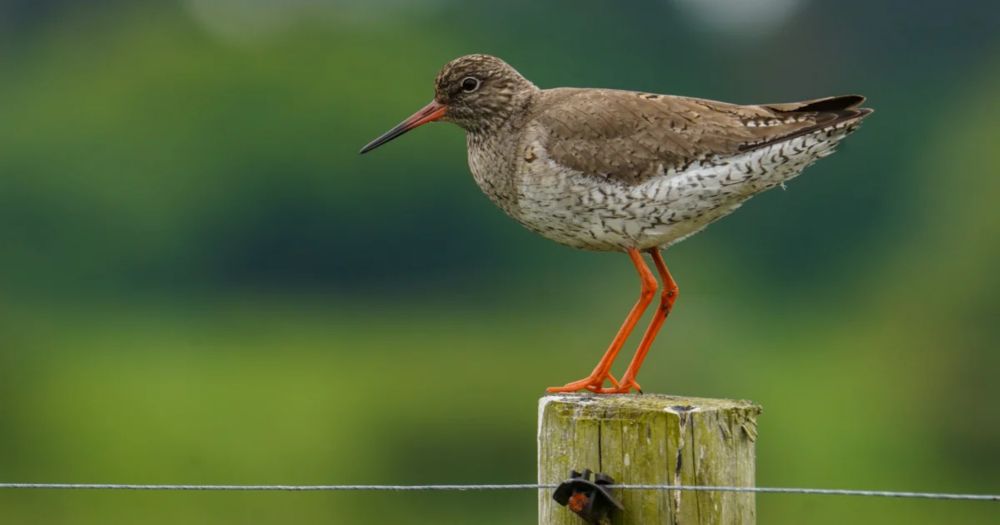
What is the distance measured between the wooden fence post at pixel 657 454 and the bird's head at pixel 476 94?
317cm

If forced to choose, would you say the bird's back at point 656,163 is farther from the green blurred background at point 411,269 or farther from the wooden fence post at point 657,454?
the green blurred background at point 411,269

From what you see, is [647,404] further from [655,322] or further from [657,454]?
[655,322]

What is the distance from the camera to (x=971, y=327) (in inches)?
1449

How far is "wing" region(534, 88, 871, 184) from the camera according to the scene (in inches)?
374

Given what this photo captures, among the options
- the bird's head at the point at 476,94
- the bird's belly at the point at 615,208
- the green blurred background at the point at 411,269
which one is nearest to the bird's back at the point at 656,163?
the bird's belly at the point at 615,208

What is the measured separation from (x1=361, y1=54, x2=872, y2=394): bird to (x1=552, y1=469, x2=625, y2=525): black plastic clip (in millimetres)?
1958

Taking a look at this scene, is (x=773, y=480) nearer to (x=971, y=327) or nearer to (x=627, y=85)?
(x=971, y=327)

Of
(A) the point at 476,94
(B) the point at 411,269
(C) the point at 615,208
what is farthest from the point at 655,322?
(B) the point at 411,269

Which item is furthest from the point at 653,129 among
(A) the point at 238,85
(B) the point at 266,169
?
(A) the point at 238,85

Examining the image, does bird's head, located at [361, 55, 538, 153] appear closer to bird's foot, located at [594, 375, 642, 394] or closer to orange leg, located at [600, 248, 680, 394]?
orange leg, located at [600, 248, 680, 394]

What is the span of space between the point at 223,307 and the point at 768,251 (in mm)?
15877

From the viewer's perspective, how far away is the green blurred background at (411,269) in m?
28.5

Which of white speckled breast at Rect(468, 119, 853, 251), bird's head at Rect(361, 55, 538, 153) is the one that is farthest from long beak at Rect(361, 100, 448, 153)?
white speckled breast at Rect(468, 119, 853, 251)

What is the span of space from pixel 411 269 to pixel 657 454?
4051 cm
